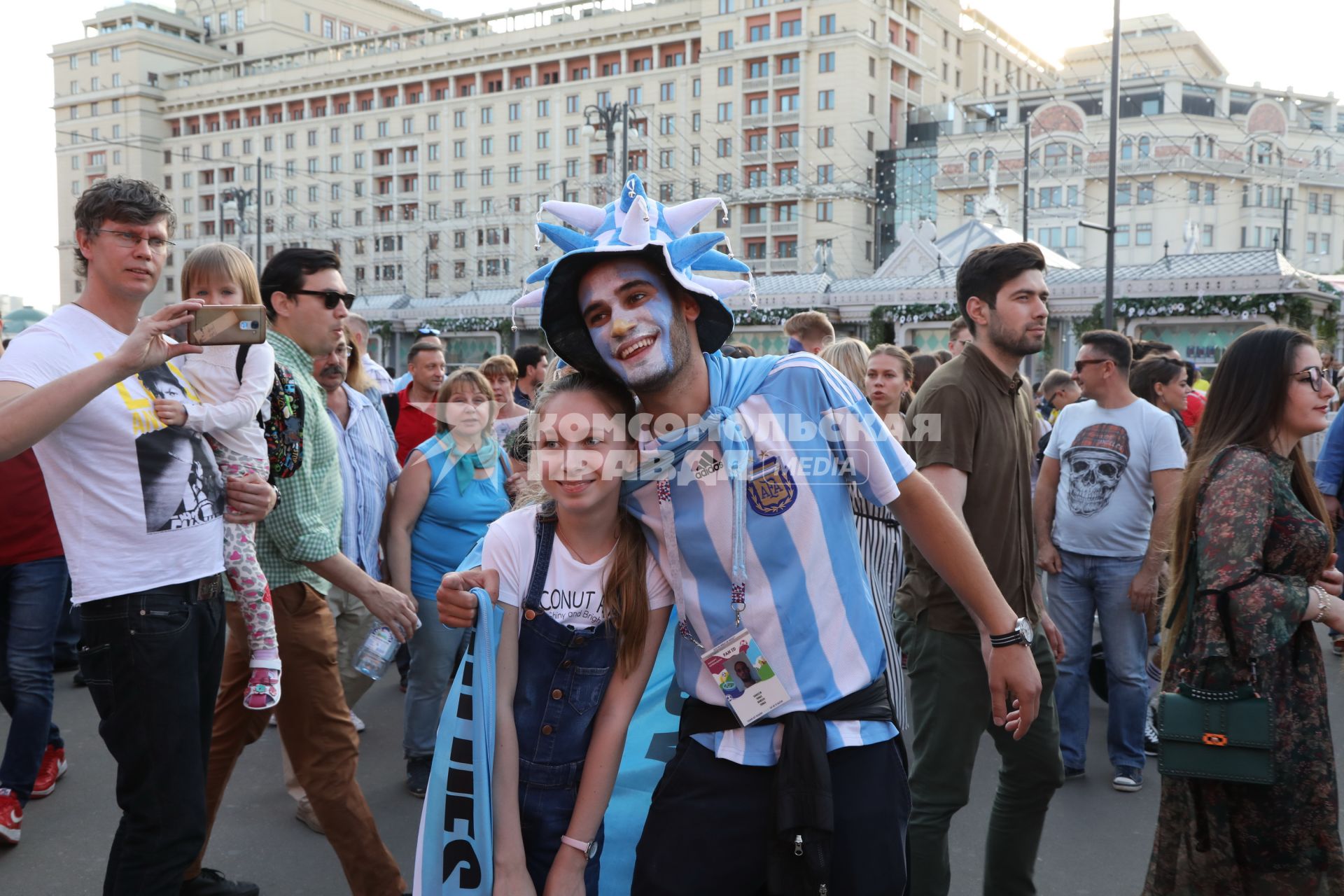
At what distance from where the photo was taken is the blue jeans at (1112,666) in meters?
4.92

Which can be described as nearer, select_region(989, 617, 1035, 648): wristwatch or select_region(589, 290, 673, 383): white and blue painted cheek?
select_region(589, 290, 673, 383): white and blue painted cheek

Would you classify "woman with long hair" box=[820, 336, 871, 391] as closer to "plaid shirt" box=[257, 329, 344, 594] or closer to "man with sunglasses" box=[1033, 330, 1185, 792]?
"man with sunglasses" box=[1033, 330, 1185, 792]

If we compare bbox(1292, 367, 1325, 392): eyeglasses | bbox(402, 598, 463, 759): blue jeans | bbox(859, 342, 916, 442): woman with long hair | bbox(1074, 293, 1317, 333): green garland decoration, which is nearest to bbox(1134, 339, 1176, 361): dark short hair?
bbox(859, 342, 916, 442): woman with long hair

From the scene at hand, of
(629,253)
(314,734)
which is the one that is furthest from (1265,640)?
(314,734)

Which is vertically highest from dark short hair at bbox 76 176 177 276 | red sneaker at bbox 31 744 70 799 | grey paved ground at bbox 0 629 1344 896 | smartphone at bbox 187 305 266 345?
dark short hair at bbox 76 176 177 276

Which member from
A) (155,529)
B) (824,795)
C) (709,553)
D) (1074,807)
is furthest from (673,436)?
(1074,807)

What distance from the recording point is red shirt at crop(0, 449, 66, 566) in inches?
177

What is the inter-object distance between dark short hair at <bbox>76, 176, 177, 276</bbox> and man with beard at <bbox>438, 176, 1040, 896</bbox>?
1.24 metres

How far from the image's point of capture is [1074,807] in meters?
4.61

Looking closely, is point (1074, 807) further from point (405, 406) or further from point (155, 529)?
point (405, 406)

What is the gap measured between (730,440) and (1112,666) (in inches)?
147

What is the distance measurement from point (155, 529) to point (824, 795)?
6.05ft

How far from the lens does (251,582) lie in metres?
3.23

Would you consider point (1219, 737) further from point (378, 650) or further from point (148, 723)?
point (148, 723)
